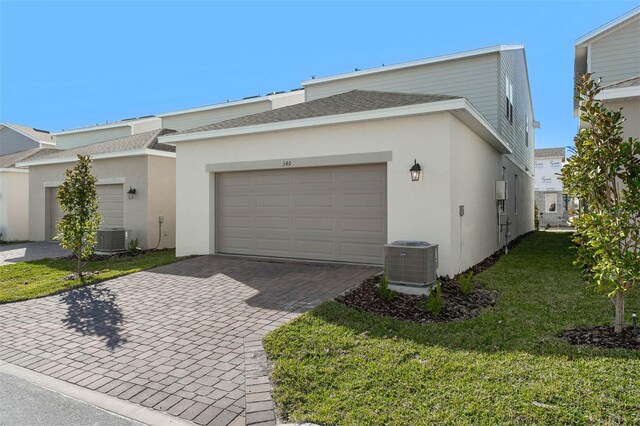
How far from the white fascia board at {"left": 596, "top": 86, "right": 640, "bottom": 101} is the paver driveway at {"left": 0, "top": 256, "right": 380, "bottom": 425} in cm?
611

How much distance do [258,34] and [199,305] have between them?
32.9 feet

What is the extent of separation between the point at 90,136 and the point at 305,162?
814 inches

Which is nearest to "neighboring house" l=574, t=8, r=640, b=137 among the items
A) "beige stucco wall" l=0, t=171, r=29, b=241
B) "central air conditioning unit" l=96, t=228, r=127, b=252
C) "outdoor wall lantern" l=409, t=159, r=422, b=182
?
"outdoor wall lantern" l=409, t=159, r=422, b=182

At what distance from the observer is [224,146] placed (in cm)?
1069

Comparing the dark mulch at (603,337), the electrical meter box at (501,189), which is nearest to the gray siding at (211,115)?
the electrical meter box at (501,189)

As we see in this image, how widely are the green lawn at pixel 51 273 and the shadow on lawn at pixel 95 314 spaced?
56 centimetres

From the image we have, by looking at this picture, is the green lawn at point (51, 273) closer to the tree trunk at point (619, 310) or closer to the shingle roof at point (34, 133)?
the tree trunk at point (619, 310)

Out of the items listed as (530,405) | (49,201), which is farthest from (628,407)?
(49,201)

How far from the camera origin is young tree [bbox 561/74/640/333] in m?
4.29

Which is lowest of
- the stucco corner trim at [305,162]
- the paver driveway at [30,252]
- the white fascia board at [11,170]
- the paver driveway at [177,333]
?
the paver driveway at [177,333]

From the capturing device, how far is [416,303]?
6.25 metres

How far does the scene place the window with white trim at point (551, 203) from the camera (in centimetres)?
3453

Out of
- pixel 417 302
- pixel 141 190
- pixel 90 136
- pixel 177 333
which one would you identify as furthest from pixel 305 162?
pixel 90 136

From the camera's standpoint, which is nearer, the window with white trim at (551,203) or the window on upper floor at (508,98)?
the window on upper floor at (508,98)
